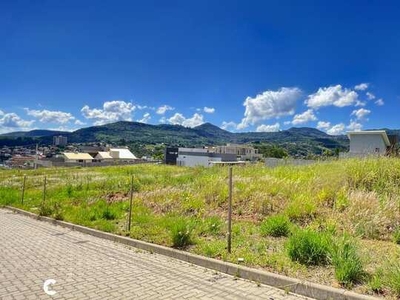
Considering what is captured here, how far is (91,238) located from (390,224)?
7.22m

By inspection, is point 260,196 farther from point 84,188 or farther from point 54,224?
point 84,188

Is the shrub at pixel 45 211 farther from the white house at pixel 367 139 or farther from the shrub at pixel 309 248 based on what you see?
the white house at pixel 367 139

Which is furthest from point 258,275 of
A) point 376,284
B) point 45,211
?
point 45,211

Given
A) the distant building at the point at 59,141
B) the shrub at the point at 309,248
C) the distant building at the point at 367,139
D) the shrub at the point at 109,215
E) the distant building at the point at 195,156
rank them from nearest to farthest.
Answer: the shrub at the point at 309,248 → the shrub at the point at 109,215 → the distant building at the point at 367,139 → the distant building at the point at 195,156 → the distant building at the point at 59,141

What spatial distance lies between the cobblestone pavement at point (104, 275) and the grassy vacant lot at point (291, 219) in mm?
658

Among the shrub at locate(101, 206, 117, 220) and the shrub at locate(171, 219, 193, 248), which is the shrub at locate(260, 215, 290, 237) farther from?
the shrub at locate(101, 206, 117, 220)

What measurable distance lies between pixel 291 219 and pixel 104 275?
4813 mm

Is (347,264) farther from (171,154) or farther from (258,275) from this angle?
(171,154)

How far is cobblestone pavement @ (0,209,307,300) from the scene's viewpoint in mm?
5031

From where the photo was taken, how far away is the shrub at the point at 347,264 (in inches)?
194

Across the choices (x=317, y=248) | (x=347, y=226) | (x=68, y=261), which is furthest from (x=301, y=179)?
(x=68, y=261)

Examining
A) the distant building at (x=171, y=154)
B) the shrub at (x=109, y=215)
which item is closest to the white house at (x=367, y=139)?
the shrub at (x=109, y=215)

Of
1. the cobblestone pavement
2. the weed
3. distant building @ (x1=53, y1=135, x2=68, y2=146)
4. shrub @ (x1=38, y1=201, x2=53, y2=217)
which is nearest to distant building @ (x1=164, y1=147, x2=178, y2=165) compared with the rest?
distant building @ (x1=53, y1=135, x2=68, y2=146)

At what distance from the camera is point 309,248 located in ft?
19.4
